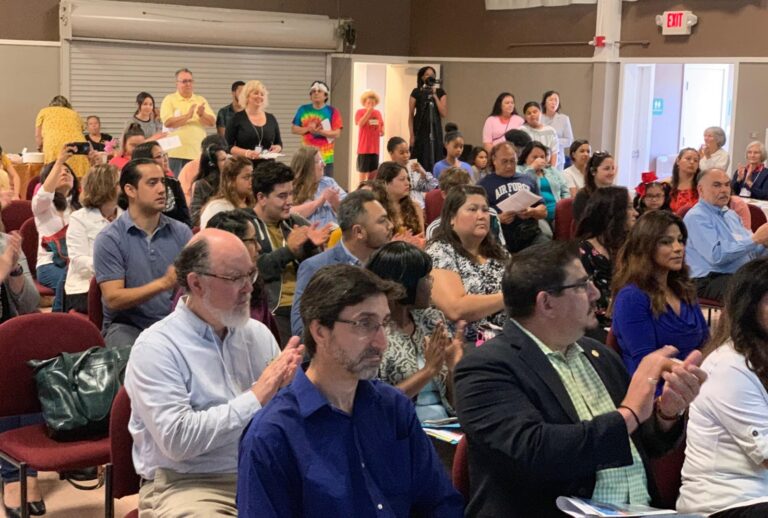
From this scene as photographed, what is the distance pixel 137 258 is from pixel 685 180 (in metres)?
5.32

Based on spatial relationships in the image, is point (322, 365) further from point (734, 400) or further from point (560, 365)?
point (734, 400)

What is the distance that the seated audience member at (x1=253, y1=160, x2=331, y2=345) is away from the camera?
537cm

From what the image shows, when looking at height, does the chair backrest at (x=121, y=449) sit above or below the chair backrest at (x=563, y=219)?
below

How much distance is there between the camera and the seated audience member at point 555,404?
2605 mm

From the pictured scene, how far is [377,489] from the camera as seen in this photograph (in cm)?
256

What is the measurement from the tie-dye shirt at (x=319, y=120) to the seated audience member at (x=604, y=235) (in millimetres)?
6407

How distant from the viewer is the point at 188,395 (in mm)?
3135

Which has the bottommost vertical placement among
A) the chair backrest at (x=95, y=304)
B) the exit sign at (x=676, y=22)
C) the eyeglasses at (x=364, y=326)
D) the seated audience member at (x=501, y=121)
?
the chair backrest at (x=95, y=304)

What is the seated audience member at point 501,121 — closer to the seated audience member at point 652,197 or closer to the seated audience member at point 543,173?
the seated audience member at point 543,173

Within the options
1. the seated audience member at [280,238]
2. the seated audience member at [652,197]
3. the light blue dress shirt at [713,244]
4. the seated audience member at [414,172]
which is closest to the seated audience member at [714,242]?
the light blue dress shirt at [713,244]

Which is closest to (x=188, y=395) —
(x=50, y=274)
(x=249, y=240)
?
(x=249, y=240)

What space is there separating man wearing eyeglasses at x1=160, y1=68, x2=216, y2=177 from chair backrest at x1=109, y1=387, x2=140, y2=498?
8.62 metres

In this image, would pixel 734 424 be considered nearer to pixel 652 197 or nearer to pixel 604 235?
pixel 604 235

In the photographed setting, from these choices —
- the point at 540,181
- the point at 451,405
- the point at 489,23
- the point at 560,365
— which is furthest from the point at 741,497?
the point at 489,23
